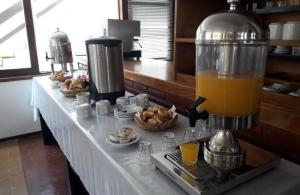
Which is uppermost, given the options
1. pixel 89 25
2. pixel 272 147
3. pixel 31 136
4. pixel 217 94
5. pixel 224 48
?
pixel 89 25

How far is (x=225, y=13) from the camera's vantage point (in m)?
0.56

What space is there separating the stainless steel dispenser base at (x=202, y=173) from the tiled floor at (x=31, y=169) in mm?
1155

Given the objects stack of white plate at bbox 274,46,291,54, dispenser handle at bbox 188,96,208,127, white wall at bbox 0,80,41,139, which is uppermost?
stack of white plate at bbox 274,46,291,54

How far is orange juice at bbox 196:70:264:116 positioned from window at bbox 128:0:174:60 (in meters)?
2.46

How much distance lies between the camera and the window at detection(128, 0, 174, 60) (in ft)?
9.67

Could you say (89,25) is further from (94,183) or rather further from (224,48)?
(224,48)

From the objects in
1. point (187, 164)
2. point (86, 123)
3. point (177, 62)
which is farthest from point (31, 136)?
point (187, 164)

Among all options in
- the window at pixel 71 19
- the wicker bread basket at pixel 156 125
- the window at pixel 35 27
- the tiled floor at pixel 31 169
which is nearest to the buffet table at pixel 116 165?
the wicker bread basket at pixel 156 125

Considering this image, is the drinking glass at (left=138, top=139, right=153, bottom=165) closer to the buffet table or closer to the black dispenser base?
the buffet table

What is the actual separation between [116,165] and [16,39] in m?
2.24

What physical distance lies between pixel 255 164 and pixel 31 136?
239 centimetres

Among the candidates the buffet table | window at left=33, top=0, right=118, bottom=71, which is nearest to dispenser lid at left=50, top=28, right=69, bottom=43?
window at left=33, top=0, right=118, bottom=71

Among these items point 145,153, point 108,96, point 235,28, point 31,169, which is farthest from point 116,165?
point 31,169

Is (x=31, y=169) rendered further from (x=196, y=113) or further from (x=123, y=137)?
(x=196, y=113)
